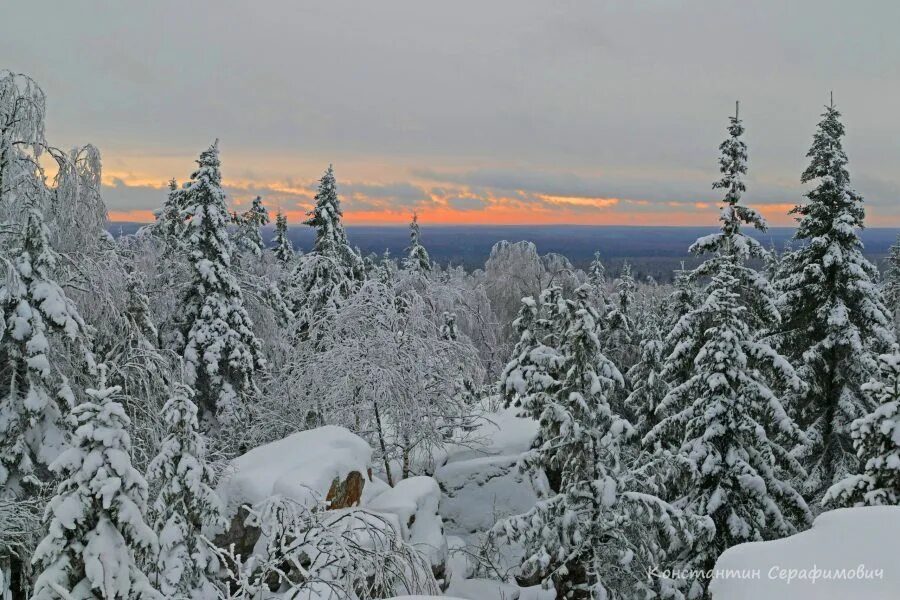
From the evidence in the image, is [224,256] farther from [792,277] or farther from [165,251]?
[792,277]

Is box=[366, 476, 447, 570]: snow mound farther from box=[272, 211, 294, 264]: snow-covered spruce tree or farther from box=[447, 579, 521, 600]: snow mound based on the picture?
box=[272, 211, 294, 264]: snow-covered spruce tree

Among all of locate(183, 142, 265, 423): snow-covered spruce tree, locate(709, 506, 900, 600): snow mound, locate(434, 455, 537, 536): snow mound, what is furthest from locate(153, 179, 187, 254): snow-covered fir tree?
locate(709, 506, 900, 600): snow mound

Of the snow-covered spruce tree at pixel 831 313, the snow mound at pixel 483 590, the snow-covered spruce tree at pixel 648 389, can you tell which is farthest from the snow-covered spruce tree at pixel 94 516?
the snow-covered spruce tree at pixel 648 389

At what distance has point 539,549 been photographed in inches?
450

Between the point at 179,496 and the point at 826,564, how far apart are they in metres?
7.47

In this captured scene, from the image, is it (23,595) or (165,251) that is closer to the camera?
(23,595)

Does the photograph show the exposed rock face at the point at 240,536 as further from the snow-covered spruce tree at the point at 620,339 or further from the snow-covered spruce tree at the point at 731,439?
the snow-covered spruce tree at the point at 620,339

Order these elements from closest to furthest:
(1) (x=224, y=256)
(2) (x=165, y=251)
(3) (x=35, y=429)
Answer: (3) (x=35, y=429) < (1) (x=224, y=256) < (2) (x=165, y=251)

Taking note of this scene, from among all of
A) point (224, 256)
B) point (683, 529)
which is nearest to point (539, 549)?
point (683, 529)

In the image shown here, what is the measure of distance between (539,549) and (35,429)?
28.6 ft

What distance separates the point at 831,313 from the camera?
50.5 ft

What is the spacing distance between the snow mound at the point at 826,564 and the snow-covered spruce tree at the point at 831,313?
9217 mm

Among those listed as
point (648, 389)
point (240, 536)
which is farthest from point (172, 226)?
point (648, 389)

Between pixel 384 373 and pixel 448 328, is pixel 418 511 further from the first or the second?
pixel 448 328
